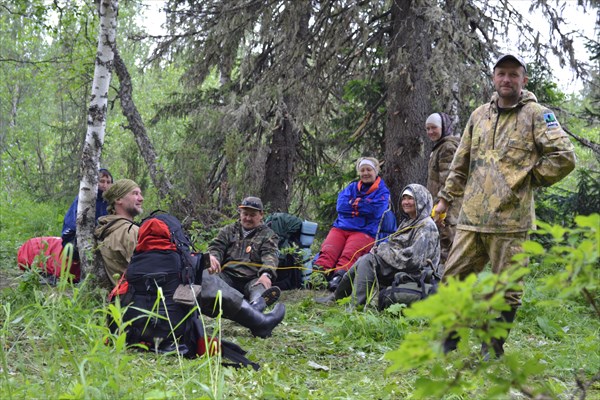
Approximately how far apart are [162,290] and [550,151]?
2.73 m

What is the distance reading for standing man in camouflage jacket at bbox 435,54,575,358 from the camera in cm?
390

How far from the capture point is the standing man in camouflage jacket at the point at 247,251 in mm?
6802

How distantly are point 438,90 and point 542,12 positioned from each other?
1.64 metres

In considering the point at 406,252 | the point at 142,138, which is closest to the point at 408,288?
the point at 406,252

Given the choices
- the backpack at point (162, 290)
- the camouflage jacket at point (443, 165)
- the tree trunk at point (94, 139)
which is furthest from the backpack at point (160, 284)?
the camouflage jacket at point (443, 165)

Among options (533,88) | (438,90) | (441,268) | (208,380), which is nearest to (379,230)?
(441,268)

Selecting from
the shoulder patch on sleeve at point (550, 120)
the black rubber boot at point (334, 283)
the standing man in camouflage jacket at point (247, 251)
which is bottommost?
the black rubber boot at point (334, 283)

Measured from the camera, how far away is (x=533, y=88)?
945 centimetres

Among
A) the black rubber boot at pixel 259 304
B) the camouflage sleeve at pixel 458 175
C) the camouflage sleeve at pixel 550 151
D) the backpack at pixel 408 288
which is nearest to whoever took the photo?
the camouflage sleeve at pixel 550 151

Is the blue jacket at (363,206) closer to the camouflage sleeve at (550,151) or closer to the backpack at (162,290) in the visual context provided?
the backpack at (162,290)

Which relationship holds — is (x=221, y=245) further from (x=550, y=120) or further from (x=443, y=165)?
(x=550, y=120)

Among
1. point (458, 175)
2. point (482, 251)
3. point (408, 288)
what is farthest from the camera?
point (408, 288)

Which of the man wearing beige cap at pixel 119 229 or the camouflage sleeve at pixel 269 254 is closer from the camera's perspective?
the man wearing beige cap at pixel 119 229

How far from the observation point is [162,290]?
451cm
